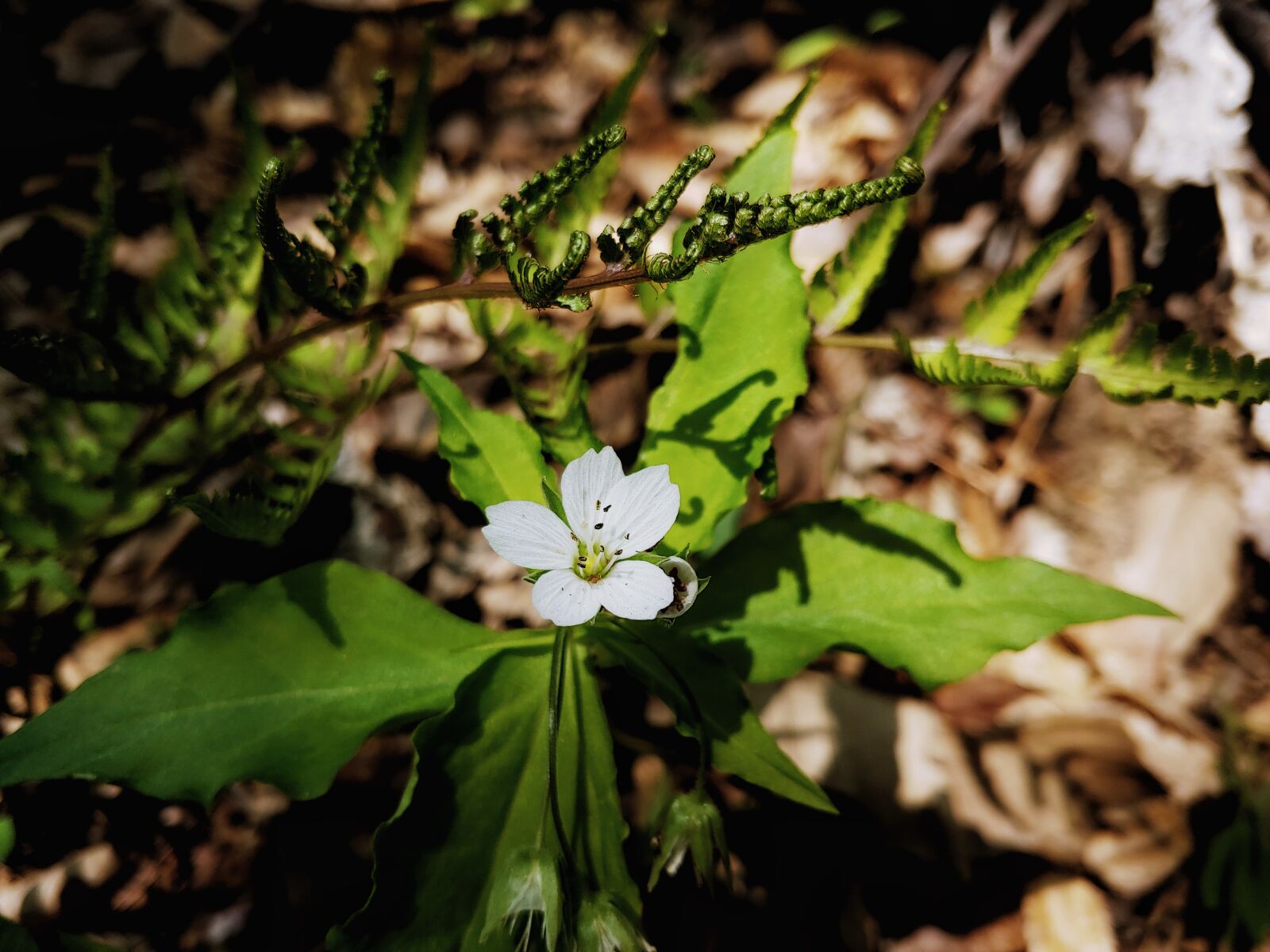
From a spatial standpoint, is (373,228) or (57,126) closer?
(373,228)

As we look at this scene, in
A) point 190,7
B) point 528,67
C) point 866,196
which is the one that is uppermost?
point 190,7

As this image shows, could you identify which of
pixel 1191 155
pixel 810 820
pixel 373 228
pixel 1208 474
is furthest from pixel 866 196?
pixel 1208 474

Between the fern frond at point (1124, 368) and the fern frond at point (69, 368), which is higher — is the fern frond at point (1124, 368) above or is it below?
below

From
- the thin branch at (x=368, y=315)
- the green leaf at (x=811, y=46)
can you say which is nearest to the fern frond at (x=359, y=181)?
the thin branch at (x=368, y=315)

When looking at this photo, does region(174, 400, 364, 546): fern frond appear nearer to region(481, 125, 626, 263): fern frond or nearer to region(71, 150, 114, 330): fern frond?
region(71, 150, 114, 330): fern frond

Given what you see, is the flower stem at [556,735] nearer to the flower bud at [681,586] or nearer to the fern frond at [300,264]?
the flower bud at [681,586]

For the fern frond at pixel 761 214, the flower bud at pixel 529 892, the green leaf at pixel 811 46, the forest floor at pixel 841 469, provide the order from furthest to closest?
the green leaf at pixel 811 46 < the forest floor at pixel 841 469 < the flower bud at pixel 529 892 < the fern frond at pixel 761 214

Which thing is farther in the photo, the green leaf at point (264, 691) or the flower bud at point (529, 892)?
the green leaf at point (264, 691)

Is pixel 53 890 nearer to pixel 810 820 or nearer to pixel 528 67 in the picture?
pixel 810 820
